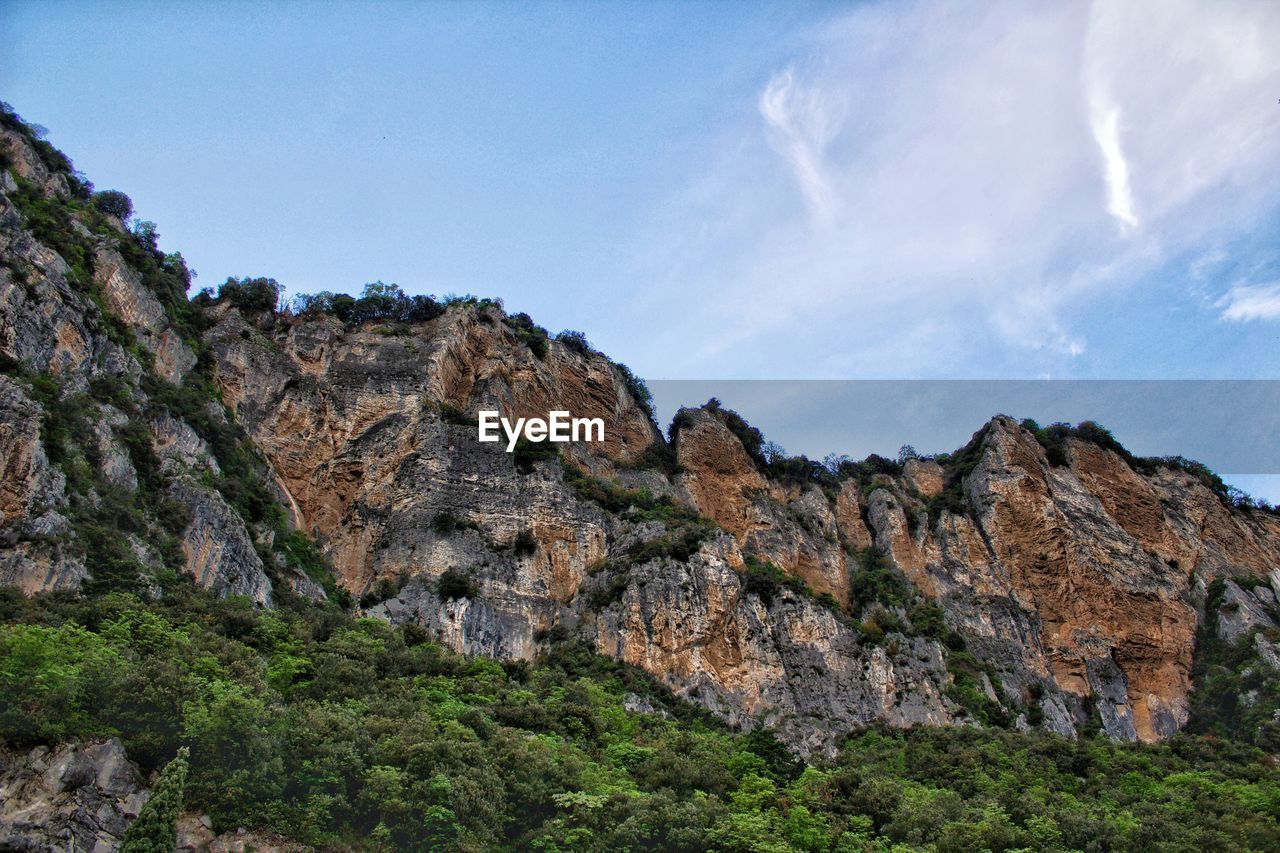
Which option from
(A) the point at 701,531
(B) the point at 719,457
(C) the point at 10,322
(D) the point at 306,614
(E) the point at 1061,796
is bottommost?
(E) the point at 1061,796

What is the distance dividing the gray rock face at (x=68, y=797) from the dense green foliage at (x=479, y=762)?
0.53m

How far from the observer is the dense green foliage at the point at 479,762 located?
24172 millimetres

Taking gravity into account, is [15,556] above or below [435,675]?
above

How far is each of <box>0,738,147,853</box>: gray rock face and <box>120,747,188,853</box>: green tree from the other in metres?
0.89

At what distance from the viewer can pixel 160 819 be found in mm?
20844

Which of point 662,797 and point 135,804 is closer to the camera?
point 135,804

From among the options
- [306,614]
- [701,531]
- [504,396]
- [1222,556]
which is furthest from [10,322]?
[1222,556]

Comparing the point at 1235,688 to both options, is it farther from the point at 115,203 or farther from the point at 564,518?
the point at 115,203

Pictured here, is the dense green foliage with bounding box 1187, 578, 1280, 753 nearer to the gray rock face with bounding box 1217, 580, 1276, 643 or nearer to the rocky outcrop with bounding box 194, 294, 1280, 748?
the gray rock face with bounding box 1217, 580, 1276, 643

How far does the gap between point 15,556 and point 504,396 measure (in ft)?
107

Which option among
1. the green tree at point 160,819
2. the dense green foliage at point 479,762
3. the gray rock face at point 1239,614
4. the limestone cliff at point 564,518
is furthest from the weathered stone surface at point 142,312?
the gray rock face at point 1239,614

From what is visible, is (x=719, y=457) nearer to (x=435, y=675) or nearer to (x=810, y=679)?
(x=810, y=679)

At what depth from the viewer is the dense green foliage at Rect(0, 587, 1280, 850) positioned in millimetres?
24172

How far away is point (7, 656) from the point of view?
24156 millimetres
